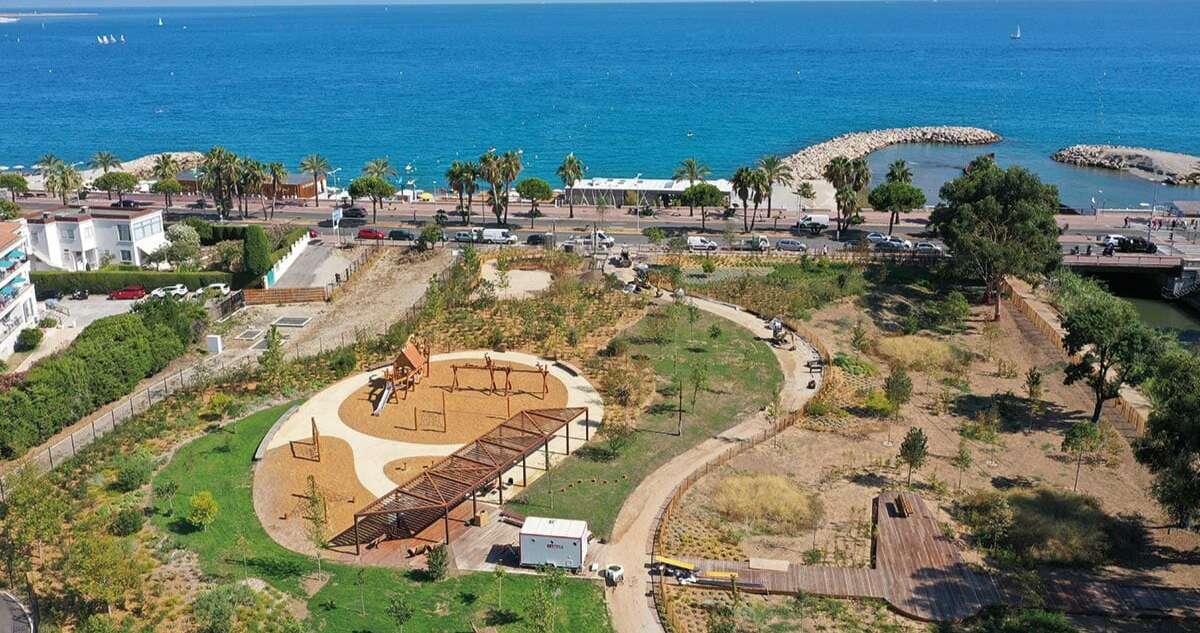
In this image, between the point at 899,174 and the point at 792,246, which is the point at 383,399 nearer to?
the point at 792,246

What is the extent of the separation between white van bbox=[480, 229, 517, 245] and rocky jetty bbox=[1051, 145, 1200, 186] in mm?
89917

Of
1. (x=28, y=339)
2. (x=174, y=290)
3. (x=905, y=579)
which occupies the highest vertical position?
(x=174, y=290)

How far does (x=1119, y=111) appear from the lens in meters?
184

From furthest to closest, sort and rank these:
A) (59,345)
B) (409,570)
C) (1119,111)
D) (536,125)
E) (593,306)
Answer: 1. (1119,111)
2. (536,125)
3. (593,306)
4. (59,345)
5. (409,570)

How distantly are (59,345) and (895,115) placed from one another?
15502 cm

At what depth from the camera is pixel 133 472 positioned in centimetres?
4338

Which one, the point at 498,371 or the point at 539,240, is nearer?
the point at 498,371

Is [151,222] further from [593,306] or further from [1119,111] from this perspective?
[1119,111]

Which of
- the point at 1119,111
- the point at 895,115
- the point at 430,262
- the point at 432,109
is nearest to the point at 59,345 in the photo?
the point at 430,262

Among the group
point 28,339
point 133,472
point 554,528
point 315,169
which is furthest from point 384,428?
point 315,169

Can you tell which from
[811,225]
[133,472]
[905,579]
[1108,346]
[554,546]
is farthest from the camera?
[811,225]

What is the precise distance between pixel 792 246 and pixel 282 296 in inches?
1702

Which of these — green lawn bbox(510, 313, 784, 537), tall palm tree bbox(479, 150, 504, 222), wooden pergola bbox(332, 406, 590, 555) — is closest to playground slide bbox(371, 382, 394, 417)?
wooden pergola bbox(332, 406, 590, 555)

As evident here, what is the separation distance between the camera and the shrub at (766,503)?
41438 mm
